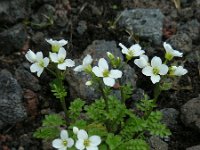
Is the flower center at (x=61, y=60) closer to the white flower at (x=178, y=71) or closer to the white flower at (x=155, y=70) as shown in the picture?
the white flower at (x=155, y=70)

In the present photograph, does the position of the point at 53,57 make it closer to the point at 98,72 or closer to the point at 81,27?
the point at 98,72

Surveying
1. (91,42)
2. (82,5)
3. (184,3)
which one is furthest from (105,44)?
(184,3)

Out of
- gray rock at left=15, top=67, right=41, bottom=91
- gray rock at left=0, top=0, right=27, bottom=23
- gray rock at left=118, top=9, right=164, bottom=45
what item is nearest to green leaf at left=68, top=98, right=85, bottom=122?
gray rock at left=15, top=67, right=41, bottom=91

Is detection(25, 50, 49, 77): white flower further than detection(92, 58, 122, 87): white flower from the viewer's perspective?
Yes

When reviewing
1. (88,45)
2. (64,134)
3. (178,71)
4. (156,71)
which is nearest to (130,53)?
(156,71)

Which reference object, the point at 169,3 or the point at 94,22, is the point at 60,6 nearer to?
the point at 94,22

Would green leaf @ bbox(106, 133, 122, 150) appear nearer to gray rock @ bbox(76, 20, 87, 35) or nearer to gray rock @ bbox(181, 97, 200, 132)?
gray rock @ bbox(181, 97, 200, 132)

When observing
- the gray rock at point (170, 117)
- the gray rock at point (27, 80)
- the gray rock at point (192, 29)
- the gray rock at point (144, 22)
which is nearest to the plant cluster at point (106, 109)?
the gray rock at point (170, 117)
